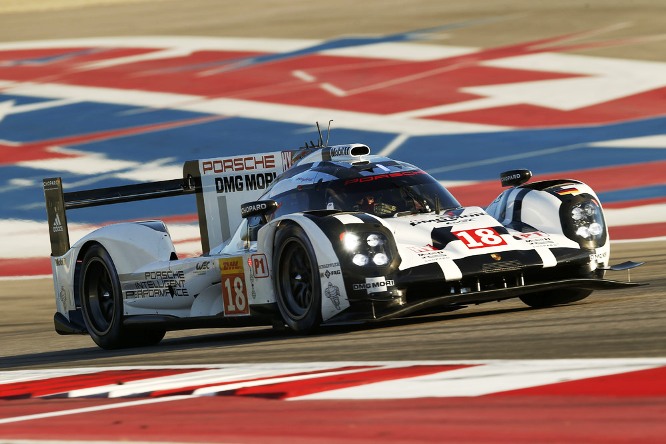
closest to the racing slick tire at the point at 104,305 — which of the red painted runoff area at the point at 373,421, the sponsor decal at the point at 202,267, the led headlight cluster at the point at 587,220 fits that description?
the sponsor decal at the point at 202,267

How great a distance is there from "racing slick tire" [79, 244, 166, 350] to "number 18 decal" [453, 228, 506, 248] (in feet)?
10.0

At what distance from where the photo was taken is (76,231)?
61.7 ft

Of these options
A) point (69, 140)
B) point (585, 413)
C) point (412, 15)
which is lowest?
point (585, 413)

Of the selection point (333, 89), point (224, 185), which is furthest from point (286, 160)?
point (333, 89)

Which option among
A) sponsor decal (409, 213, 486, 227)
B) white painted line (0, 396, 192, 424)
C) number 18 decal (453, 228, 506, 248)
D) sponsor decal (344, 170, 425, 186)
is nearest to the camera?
white painted line (0, 396, 192, 424)

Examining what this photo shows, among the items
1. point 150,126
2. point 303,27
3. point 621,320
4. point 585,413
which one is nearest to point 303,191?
point 621,320

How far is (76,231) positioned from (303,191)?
1002cm

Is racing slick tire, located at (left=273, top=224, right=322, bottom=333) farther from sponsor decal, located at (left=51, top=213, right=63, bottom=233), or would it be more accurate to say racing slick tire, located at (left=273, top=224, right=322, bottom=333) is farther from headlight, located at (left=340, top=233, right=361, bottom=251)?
sponsor decal, located at (left=51, top=213, right=63, bottom=233)

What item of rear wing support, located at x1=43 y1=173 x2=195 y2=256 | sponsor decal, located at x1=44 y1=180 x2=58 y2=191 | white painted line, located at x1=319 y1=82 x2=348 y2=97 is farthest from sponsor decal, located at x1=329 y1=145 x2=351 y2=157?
white painted line, located at x1=319 y1=82 x2=348 y2=97

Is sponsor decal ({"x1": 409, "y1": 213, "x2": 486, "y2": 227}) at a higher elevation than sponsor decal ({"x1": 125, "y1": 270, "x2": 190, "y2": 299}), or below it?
higher

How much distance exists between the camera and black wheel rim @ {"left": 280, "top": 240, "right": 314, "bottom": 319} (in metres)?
8.45

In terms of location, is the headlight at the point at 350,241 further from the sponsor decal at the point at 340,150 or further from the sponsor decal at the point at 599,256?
the sponsor decal at the point at 340,150

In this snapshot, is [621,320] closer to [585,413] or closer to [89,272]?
[585,413]

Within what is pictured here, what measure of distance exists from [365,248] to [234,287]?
1388 mm
